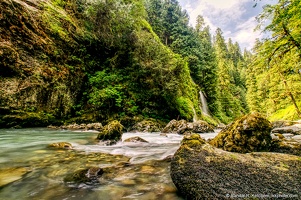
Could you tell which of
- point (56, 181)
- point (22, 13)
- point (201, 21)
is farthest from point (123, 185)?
point (201, 21)

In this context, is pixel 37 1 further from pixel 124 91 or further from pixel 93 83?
pixel 124 91

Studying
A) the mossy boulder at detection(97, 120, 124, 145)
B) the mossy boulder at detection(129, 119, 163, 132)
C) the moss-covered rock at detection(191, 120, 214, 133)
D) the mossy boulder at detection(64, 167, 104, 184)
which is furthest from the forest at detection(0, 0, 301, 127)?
the mossy boulder at detection(64, 167, 104, 184)

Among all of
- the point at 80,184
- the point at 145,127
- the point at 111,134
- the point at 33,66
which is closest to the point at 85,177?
the point at 80,184

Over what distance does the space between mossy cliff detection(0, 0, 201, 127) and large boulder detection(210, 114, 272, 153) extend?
958 cm

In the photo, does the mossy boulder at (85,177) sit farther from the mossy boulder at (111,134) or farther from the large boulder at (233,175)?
the mossy boulder at (111,134)

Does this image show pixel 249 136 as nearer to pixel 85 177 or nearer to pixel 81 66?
pixel 85 177

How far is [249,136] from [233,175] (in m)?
2.24

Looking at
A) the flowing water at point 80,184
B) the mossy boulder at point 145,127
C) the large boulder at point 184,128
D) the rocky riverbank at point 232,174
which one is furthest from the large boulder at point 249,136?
A: the mossy boulder at point 145,127

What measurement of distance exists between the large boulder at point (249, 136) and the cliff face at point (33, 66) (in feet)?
35.4

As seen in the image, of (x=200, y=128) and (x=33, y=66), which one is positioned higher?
(x=33, y=66)

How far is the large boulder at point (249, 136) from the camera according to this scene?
13.0 ft

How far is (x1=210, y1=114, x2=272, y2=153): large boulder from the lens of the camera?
3959 mm

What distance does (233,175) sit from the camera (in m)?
2.18

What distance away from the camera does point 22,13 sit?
11422 mm
